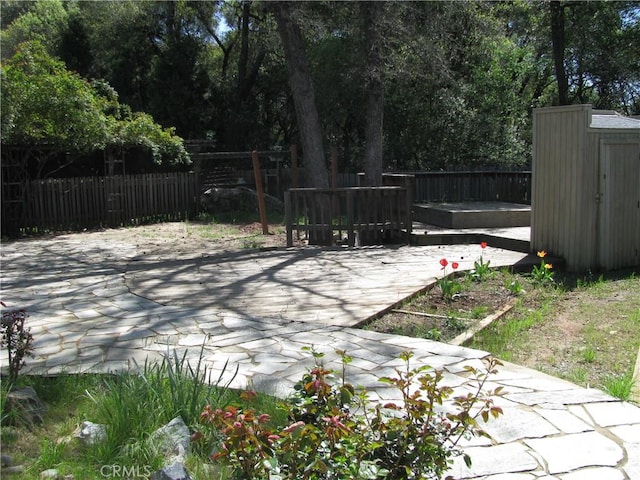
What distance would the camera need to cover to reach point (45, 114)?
1423 cm

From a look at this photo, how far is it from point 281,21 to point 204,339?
866 centimetres

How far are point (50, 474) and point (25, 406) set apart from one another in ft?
2.42

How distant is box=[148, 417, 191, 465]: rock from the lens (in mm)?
3089

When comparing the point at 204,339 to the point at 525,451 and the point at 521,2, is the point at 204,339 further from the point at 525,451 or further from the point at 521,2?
the point at 521,2

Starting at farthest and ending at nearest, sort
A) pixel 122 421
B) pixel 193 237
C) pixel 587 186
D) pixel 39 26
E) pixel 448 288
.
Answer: pixel 39 26 → pixel 193 237 → pixel 587 186 → pixel 448 288 → pixel 122 421

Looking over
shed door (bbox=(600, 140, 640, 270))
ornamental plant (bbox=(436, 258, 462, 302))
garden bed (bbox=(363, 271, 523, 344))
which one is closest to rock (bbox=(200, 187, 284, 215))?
shed door (bbox=(600, 140, 640, 270))

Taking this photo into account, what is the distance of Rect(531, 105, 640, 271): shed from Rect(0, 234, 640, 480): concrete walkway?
0.84 m

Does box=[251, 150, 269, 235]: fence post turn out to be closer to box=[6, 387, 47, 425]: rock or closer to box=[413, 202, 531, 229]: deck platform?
box=[413, 202, 531, 229]: deck platform

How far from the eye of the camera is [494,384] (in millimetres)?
4352

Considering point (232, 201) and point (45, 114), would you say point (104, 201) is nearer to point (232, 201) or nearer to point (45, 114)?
point (45, 114)

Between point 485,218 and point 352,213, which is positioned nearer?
point 352,213

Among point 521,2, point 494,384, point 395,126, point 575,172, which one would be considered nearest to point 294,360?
point 494,384

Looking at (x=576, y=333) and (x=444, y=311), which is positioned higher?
(x=444, y=311)

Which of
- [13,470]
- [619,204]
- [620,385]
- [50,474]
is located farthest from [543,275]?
[13,470]
